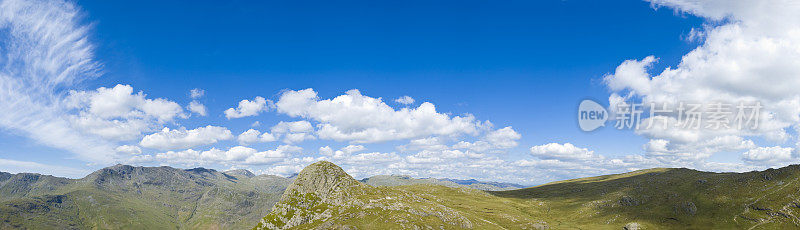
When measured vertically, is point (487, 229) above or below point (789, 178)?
below

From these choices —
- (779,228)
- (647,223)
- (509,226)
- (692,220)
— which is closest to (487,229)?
(509,226)

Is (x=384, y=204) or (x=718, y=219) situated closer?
(x=718, y=219)

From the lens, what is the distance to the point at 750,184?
19762 centimetres

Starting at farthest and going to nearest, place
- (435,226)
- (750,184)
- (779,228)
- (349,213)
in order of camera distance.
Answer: (750,184) < (349,213) < (435,226) < (779,228)

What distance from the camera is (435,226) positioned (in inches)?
6732

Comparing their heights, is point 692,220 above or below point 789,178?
below

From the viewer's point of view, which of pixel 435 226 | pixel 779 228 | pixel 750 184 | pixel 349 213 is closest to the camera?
pixel 779 228

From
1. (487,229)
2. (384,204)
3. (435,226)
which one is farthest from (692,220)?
(384,204)

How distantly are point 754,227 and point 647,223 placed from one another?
43.1 m

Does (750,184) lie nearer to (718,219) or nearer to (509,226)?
(718,219)

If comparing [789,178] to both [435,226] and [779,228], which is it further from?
[435,226]

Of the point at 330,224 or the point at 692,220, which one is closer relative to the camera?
the point at 330,224

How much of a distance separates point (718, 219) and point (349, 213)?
18502cm

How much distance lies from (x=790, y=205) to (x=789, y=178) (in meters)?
Result: 27.7
